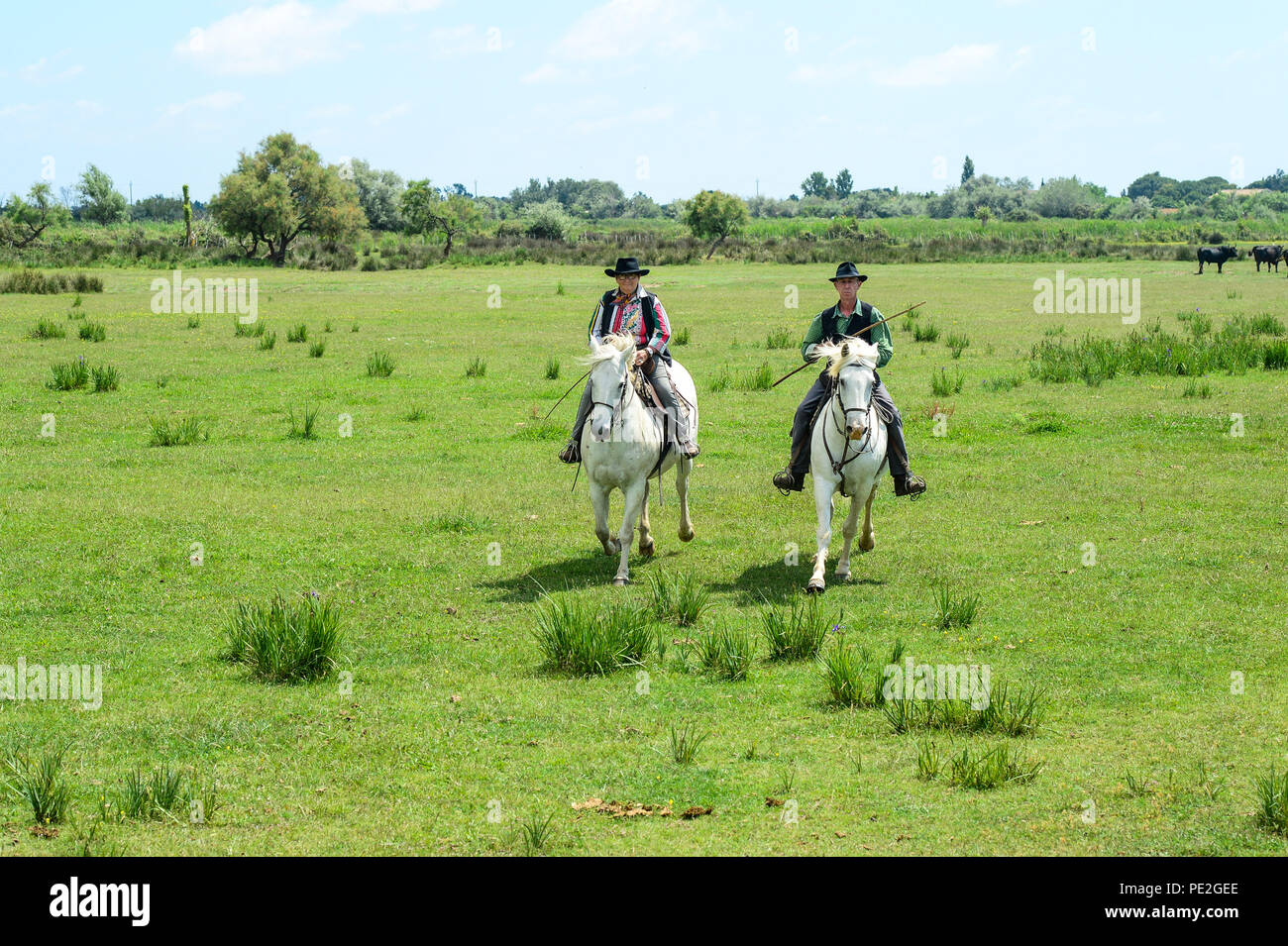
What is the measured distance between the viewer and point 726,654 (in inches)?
332

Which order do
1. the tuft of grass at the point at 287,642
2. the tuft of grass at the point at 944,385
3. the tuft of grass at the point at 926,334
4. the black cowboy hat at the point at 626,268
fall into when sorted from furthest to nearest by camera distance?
the tuft of grass at the point at 926,334
the tuft of grass at the point at 944,385
the black cowboy hat at the point at 626,268
the tuft of grass at the point at 287,642

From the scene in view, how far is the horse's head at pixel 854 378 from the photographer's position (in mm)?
9945

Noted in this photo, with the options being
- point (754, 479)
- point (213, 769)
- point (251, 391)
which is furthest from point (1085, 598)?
point (251, 391)

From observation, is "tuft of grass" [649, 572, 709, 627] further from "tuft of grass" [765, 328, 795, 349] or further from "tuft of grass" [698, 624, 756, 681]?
"tuft of grass" [765, 328, 795, 349]

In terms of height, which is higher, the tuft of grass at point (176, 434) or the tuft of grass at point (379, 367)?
the tuft of grass at point (379, 367)

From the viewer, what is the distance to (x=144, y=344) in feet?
88.0

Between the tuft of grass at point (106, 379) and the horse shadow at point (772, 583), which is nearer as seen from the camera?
the horse shadow at point (772, 583)

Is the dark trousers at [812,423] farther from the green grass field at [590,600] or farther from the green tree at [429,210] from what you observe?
the green tree at [429,210]

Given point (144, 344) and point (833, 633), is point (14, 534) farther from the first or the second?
point (144, 344)

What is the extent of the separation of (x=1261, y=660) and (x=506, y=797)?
18.2 ft

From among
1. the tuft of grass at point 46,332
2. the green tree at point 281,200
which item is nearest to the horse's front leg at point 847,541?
the tuft of grass at point 46,332

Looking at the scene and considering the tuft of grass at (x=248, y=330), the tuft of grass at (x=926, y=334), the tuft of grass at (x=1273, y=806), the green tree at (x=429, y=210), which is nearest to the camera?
the tuft of grass at (x=1273, y=806)

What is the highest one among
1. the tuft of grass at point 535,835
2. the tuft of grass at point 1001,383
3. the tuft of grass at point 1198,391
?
the tuft of grass at point 1001,383

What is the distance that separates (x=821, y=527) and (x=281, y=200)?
5980 centimetres
